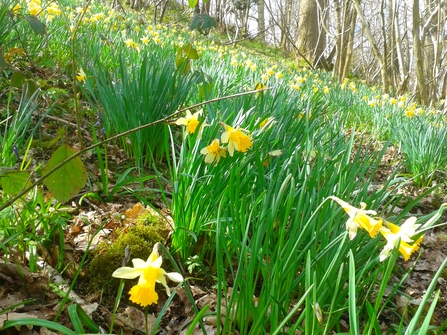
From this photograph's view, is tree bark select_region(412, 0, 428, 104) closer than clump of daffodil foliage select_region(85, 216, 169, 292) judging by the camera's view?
No

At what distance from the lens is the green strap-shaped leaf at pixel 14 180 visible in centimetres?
108

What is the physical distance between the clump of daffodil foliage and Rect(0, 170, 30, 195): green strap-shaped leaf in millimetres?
397

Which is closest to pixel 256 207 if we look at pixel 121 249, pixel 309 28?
pixel 121 249

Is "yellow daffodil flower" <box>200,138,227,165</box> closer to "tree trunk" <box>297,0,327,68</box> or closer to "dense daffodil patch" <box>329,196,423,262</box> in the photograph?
"dense daffodil patch" <box>329,196,423,262</box>

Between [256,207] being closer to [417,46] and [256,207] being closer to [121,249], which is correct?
[121,249]

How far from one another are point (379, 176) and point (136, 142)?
7.22ft

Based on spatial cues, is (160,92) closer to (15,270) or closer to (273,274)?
(15,270)

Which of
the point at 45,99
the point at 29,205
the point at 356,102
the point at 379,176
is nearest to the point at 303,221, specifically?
the point at 29,205

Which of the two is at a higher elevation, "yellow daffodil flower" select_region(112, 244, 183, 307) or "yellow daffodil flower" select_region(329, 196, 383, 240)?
"yellow daffodil flower" select_region(329, 196, 383, 240)

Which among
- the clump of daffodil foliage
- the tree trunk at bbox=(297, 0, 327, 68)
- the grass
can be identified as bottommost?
the clump of daffodil foliage

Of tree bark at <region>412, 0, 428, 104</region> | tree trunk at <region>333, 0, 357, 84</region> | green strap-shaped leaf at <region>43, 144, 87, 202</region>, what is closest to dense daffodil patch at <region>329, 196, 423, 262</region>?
green strap-shaped leaf at <region>43, 144, 87, 202</region>

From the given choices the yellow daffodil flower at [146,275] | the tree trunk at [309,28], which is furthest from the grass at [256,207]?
the tree trunk at [309,28]

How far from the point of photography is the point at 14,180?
111 cm

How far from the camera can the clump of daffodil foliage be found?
4.73 ft
